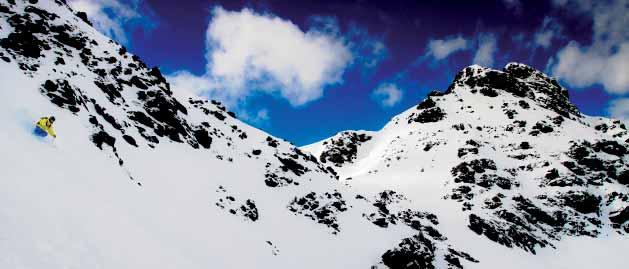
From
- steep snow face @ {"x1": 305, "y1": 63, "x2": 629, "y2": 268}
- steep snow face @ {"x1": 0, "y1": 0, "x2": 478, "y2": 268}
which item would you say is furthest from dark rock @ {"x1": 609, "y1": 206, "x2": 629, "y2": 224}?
steep snow face @ {"x1": 0, "y1": 0, "x2": 478, "y2": 268}

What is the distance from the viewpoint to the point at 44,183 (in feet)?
59.1

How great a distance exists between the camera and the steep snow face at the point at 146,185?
16703 mm

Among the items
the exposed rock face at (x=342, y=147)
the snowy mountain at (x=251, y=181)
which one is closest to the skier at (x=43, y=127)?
the snowy mountain at (x=251, y=181)

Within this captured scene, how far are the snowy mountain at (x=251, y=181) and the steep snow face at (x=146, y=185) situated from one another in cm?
15

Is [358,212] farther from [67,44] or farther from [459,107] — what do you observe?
[459,107]

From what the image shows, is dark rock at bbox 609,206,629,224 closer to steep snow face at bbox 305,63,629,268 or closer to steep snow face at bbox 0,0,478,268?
steep snow face at bbox 305,63,629,268

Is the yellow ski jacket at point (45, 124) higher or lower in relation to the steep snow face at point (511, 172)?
lower

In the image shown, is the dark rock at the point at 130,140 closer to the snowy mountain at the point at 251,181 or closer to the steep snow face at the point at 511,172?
the snowy mountain at the point at 251,181

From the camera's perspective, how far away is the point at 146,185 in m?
30.5

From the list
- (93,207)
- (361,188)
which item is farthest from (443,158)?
(93,207)

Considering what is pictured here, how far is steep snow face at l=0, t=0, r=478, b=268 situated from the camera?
16.7 meters

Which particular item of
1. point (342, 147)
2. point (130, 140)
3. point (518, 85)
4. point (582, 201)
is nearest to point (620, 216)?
point (582, 201)

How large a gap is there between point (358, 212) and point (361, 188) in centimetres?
2077

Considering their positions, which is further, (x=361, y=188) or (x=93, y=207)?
(x=361, y=188)
